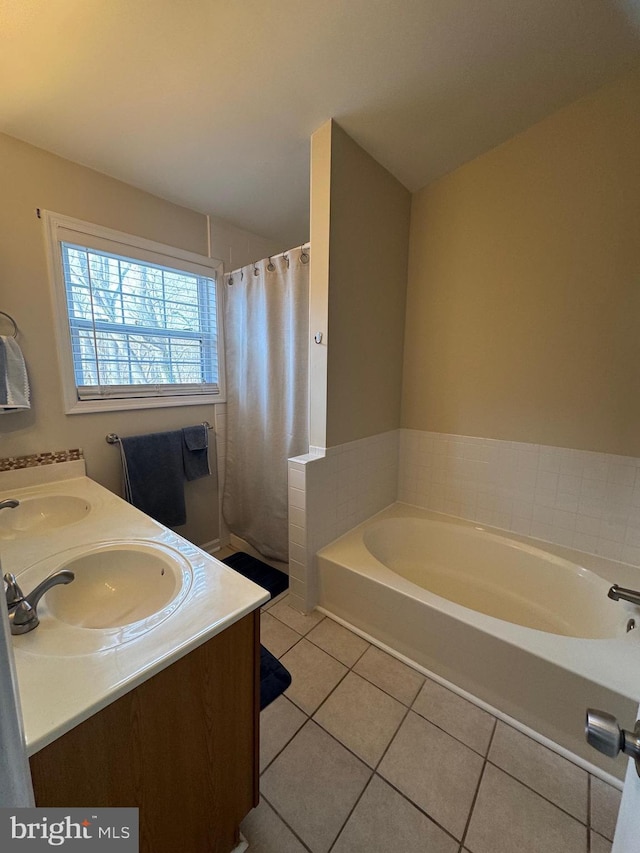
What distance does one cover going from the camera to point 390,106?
1488mm

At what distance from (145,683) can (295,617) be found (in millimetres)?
1331

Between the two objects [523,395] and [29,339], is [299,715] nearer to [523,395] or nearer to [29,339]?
[523,395]

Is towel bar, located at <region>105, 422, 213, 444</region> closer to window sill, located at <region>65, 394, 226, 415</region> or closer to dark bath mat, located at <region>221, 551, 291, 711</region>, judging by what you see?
window sill, located at <region>65, 394, 226, 415</region>

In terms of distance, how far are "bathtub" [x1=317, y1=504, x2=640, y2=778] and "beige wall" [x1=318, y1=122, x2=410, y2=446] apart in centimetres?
74

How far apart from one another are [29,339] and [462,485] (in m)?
2.52

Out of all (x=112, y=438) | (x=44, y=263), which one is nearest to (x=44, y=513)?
(x=112, y=438)

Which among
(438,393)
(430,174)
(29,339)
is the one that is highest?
(430,174)

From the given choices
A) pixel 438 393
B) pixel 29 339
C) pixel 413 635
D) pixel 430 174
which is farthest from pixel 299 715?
pixel 430 174

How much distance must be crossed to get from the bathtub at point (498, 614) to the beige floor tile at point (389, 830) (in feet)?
1.65

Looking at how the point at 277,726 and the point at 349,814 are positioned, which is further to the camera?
the point at 277,726

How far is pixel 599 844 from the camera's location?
98 centimetres

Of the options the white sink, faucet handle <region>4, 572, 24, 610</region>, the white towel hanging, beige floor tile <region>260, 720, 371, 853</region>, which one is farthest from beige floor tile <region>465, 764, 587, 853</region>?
the white towel hanging

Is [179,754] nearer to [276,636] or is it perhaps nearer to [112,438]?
[276,636]

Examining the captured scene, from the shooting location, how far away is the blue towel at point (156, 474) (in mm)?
1919
